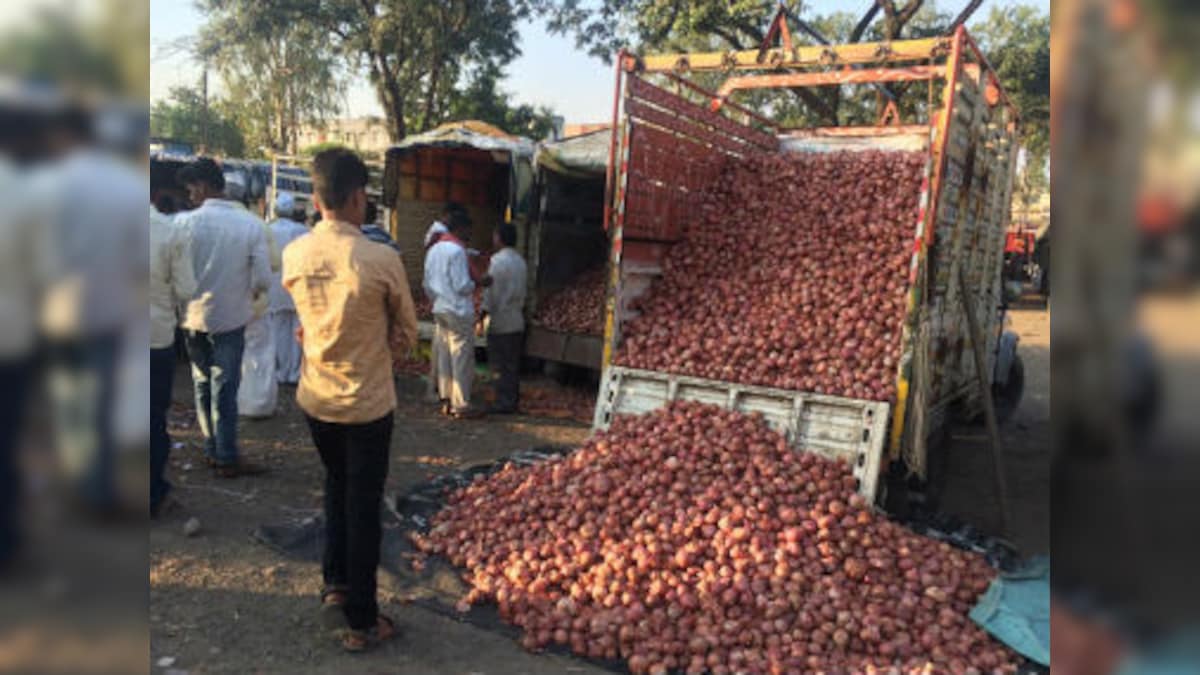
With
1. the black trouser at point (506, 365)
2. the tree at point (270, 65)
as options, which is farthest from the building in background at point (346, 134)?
the black trouser at point (506, 365)

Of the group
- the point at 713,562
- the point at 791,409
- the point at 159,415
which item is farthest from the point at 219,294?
the point at 791,409

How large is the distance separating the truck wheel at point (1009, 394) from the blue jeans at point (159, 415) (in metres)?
7.15

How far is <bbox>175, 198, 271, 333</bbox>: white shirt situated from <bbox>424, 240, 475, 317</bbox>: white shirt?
2.11m

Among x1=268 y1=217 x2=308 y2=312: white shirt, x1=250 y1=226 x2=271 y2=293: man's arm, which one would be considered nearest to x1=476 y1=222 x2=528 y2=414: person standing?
x1=268 y1=217 x2=308 y2=312: white shirt

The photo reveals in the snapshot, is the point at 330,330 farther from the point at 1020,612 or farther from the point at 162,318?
the point at 1020,612

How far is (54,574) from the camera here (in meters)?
0.62

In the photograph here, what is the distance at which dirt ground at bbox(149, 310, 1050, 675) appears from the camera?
3324 mm

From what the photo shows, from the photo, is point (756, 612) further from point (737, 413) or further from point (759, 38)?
point (759, 38)

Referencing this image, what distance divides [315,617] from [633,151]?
3.31 metres

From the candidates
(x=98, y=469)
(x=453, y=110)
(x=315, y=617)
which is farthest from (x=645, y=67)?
(x=453, y=110)

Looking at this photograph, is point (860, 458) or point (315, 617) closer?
point (315, 617)

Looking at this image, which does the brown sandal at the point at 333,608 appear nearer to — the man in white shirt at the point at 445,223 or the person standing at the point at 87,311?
the person standing at the point at 87,311

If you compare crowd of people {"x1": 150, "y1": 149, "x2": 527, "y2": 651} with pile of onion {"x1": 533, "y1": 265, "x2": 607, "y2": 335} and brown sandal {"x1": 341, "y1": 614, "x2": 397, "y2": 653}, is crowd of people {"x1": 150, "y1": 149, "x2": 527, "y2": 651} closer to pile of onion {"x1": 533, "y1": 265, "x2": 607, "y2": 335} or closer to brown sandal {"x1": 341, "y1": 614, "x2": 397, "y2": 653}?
brown sandal {"x1": 341, "y1": 614, "x2": 397, "y2": 653}

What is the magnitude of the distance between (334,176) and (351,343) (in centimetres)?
67
